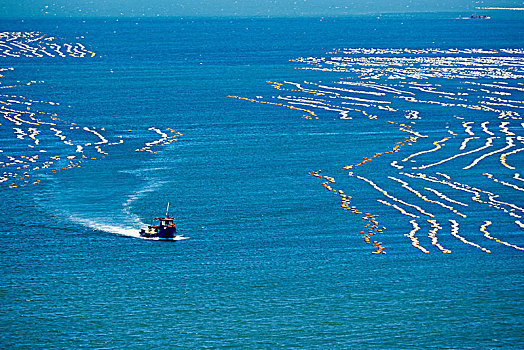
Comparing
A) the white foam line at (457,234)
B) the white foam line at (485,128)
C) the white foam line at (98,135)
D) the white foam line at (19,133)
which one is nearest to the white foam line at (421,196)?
the white foam line at (457,234)

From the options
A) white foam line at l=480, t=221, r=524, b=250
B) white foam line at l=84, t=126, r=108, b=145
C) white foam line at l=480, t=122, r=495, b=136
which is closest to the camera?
white foam line at l=480, t=221, r=524, b=250

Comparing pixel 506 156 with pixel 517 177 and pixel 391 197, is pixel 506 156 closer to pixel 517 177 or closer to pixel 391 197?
pixel 517 177

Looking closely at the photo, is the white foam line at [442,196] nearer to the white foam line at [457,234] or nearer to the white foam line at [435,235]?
the white foam line at [457,234]

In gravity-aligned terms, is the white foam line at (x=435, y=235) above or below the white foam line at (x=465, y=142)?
below

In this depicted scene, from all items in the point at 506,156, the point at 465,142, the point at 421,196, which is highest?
the point at 465,142

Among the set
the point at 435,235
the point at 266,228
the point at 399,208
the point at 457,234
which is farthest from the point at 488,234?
the point at 266,228

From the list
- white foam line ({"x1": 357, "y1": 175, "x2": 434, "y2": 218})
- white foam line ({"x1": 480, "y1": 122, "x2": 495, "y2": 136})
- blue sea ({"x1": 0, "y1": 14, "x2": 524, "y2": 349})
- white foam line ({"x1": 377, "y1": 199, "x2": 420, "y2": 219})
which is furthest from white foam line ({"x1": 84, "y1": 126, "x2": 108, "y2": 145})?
white foam line ({"x1": 480, "y1": 122, "x2": 495, "y2": 136})

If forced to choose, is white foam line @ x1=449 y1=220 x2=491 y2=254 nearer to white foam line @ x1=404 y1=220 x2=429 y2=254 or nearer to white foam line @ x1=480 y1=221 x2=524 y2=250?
white foam line @ x1=480 y1=221 x2=524 y2=250

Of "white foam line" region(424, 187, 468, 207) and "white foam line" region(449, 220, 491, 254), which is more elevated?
"white foam line" region(424, 187, 468, 207)
